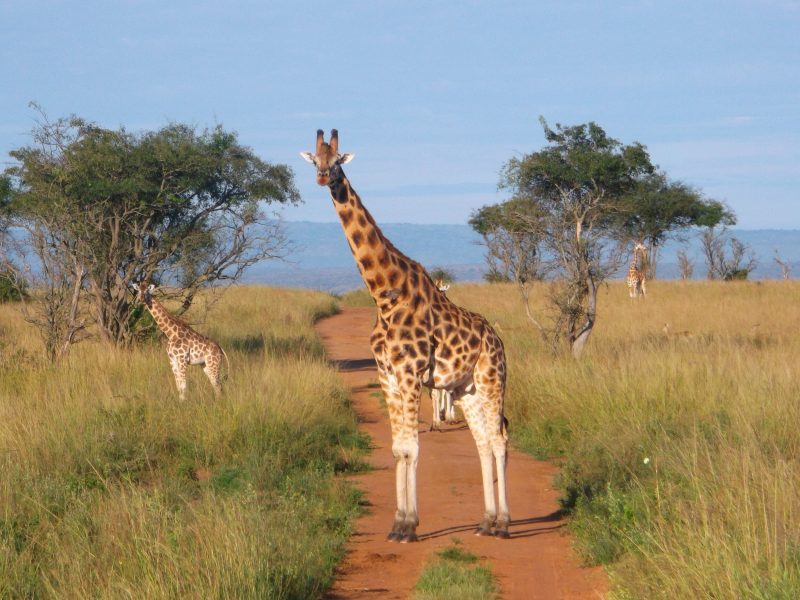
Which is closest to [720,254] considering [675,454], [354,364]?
[354,364]

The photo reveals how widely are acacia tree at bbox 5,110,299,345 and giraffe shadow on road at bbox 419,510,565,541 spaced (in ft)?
30.6

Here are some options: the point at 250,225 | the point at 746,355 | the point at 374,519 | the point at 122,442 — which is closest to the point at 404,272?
the point at 374,519

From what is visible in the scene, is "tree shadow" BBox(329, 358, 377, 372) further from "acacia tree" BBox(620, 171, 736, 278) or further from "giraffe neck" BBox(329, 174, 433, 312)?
"acacia tree" BBox(620, 171, 736, 278)

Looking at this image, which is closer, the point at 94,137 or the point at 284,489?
the point at 284,489

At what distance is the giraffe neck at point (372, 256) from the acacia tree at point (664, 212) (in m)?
38.1

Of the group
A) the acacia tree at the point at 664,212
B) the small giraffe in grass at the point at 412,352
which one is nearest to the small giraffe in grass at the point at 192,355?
the small giraffe in grass at the point at 412,352

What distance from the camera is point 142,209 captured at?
19.3m

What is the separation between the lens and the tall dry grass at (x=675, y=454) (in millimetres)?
6043

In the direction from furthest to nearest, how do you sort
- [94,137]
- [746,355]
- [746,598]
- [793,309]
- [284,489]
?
1. [793,309]
2. [94,137]
3. [746,355]
4. [284,489]
5. [746,598]

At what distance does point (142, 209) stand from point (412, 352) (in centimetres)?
1179

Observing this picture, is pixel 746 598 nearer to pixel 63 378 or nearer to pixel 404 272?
pixel 404 272

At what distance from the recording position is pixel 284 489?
975 cm

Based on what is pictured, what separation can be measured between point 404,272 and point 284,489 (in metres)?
2.34

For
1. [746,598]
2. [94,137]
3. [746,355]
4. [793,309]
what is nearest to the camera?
[746,598]
